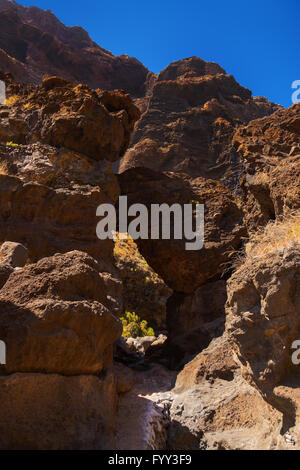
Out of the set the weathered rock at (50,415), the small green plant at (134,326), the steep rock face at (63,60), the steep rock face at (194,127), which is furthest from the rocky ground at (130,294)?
the steep rock face at (63,60)

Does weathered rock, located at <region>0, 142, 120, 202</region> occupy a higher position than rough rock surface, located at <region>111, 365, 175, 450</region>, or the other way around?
weathered rock, located at <region>0, 142, 120, 202</region>

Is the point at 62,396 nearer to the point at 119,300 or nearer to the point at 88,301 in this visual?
the point at 88,301

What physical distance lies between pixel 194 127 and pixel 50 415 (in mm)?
24211

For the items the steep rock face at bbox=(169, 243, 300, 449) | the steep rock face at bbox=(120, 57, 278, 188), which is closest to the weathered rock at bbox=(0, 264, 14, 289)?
the steep rock face at bbox=(169, 243, 300, 449)

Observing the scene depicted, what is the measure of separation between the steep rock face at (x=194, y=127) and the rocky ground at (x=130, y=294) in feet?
42.1

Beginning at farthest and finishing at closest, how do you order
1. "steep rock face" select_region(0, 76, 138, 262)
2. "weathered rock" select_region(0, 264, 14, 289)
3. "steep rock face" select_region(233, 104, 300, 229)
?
"steep rock face" select_region(233, 104, 300, 229) < "steep rock face" select_region(0, 76, 138, 262) < "weathered rock" select_region(0, 264, 14, 289)

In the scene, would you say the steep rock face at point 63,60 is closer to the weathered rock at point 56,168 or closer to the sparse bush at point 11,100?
the sparse bush at point 11,100

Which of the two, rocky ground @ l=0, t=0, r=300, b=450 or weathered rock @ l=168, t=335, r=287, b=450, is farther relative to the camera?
weathered rock @ l=168, t=335, r=287, b=450

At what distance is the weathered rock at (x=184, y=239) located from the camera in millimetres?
8141

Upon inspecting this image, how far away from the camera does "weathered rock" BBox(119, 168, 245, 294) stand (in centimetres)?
814

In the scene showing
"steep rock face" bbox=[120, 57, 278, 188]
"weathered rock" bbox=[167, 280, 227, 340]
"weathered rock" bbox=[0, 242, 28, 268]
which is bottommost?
"weathered rock" bbox=[167, 280, 227, 340]

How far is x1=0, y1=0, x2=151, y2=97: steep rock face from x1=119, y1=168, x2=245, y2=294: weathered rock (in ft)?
81.3

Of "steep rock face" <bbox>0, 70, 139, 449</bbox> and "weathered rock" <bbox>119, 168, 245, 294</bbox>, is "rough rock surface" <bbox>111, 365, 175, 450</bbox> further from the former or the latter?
"weathered rock" <bbox>119, 168, 245, 294</bbox>

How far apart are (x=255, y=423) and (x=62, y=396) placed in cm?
207
